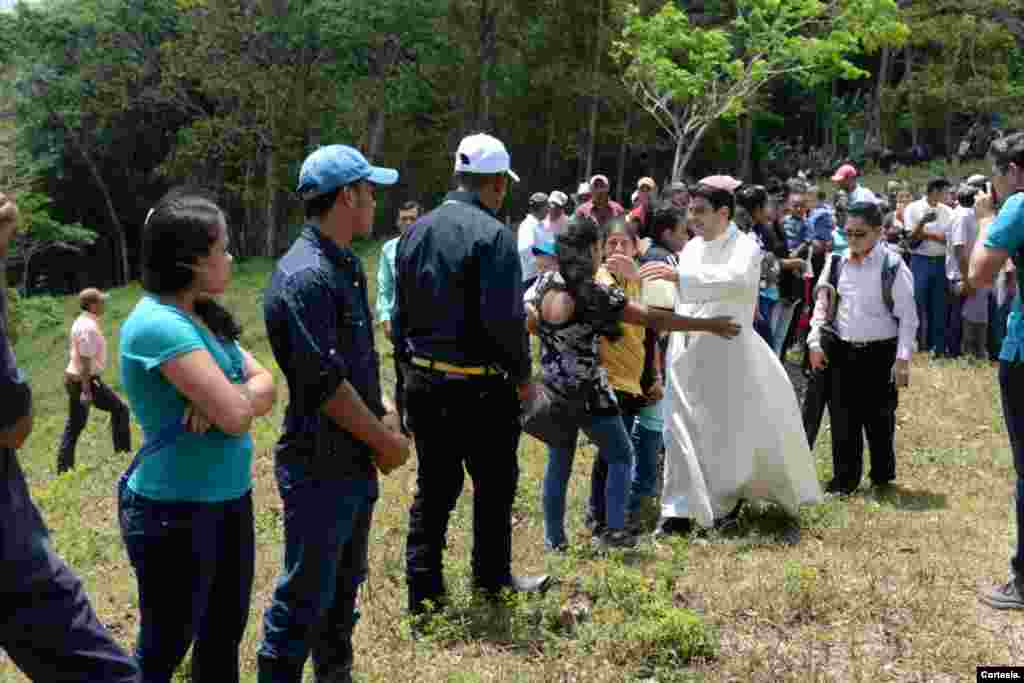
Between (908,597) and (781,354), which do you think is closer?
(908,597)

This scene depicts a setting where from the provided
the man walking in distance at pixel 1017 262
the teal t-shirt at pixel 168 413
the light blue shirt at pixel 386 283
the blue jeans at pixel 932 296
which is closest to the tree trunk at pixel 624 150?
the blue jeans at pixel 932 296

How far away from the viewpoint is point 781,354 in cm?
1014

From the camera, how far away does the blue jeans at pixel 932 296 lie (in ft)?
38.8

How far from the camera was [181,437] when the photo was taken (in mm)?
3143

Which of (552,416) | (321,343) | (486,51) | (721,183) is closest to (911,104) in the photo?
(486,51)

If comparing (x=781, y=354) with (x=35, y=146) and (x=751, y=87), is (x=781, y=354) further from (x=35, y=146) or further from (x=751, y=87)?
(x=35, y=146)

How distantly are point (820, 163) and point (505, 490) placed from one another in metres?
31.5

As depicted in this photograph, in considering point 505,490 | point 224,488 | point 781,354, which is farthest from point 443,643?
point 781,354

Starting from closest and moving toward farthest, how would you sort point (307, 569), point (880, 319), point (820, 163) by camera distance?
point (307, 569) → point (880, 319) → point (820, 163)

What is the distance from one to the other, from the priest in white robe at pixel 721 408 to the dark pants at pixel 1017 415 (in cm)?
140

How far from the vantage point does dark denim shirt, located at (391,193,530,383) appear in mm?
4328

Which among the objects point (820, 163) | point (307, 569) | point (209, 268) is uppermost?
point (820, 163)

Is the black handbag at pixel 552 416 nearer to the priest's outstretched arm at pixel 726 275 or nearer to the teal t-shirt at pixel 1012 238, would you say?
the priest's outstretched arm at pixel 726 275

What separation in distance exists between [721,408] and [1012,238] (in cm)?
190
